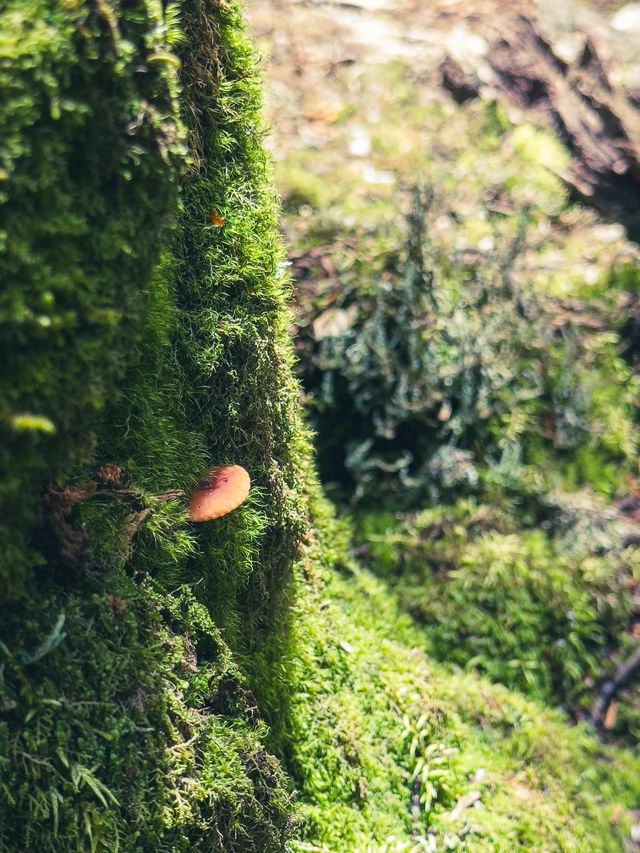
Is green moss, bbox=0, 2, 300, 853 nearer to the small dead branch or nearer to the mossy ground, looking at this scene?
the mossy ground

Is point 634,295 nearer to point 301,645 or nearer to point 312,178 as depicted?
point 312,178

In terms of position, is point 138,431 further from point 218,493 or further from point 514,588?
point 514,588

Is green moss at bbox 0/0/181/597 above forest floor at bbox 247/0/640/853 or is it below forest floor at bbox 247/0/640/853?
above

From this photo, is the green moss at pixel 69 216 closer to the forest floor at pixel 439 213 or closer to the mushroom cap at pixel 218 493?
the mushroom cap at pixel 218 493

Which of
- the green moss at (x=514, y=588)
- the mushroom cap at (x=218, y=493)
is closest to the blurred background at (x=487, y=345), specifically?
the green moss at (x=514, y=588)

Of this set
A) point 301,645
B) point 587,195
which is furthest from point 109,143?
point 587,195

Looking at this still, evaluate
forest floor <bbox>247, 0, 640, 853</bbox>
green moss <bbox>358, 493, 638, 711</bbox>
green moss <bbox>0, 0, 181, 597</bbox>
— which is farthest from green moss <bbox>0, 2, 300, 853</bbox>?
green moss <bbox>358, 493, 638, 711</bbox>
